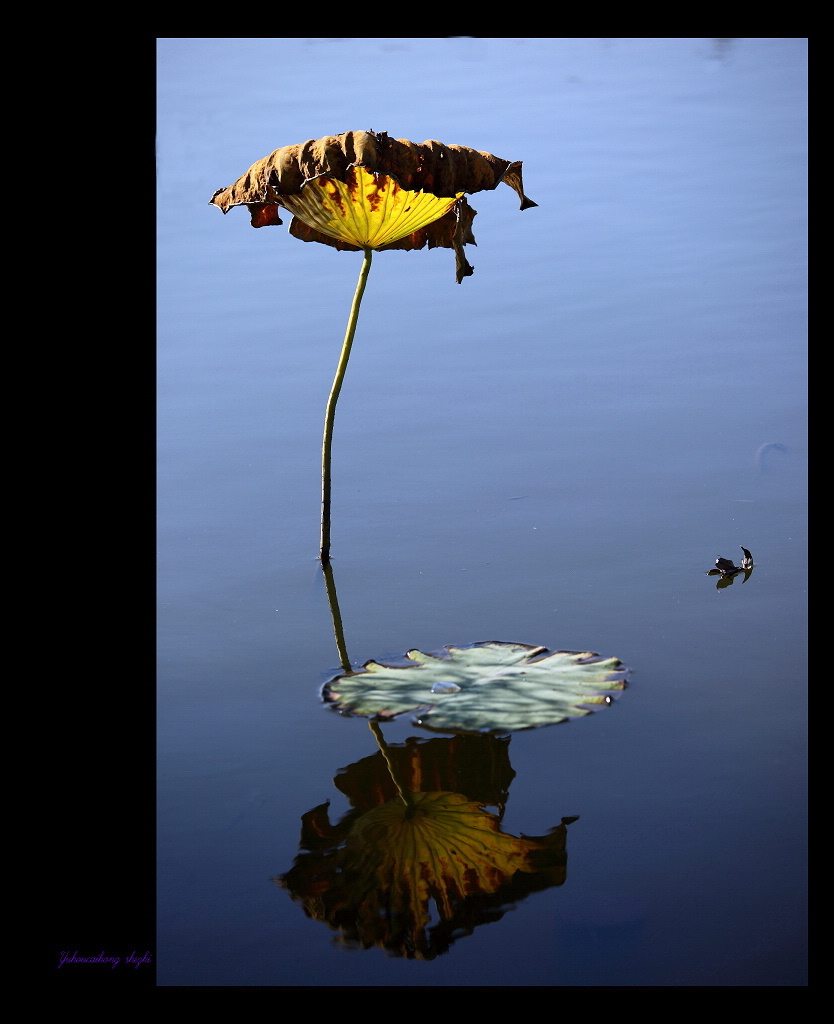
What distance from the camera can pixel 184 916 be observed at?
142cm

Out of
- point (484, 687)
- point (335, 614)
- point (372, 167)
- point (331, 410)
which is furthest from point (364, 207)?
point (484, 687)

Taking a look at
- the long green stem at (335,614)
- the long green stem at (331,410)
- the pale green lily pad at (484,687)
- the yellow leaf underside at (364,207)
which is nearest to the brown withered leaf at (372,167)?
the yellow leaf underside at (364,207)

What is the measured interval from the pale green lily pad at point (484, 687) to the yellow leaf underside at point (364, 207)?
1.06 meters

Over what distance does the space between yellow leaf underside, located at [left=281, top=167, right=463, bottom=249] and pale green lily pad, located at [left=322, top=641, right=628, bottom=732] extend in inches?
41.8

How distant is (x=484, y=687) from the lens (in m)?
1.91

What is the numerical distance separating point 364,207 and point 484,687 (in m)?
1.19

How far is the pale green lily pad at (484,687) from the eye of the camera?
1.81m

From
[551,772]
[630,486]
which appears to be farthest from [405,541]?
[551,772]

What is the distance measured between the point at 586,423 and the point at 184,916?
232 centimetres

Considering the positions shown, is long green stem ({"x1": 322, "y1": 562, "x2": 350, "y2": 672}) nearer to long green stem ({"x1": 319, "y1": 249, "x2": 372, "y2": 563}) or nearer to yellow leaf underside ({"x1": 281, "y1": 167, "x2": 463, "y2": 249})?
long green stem ({"x1": 319, "y1": 249, "x2": 372, "y2": 563})

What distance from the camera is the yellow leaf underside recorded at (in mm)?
2361

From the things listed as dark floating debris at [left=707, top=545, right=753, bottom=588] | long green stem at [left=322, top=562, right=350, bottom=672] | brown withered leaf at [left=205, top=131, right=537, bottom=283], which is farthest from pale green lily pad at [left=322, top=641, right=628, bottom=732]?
brown withered leaf at [left=205, top=131, right=537, bottom=283]

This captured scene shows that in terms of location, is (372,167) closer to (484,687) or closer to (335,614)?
(335,614)

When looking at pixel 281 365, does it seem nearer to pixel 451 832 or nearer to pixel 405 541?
pixel 405 541
